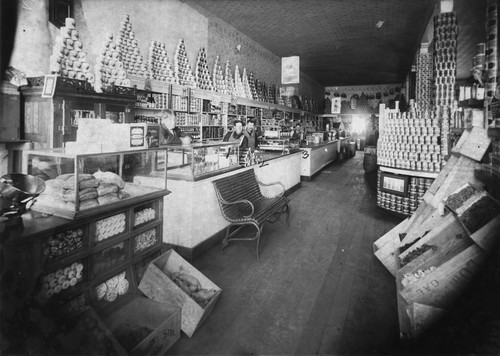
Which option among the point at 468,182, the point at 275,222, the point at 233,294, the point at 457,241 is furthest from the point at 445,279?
the point at 275,222

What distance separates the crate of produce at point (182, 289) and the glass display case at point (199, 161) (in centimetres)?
114

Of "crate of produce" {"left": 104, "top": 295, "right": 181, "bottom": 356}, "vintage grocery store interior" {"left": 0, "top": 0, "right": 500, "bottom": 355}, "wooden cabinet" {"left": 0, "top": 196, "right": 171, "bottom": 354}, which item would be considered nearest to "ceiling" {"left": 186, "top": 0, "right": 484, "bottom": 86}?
"vintage grocery store interior" {"left": 0, "top": 0, "right": 500, "bottom": 355}

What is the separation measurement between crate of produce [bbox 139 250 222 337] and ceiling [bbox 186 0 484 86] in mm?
6952

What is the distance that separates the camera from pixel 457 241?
2496 millimetres

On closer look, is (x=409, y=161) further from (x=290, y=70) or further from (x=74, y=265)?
(x=290, y=70)

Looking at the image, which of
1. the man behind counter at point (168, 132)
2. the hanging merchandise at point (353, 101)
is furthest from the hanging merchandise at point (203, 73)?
the hanging merchandise at point (353, 101)

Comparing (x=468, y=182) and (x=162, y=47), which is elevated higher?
(x=162, y=47)

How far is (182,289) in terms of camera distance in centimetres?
240

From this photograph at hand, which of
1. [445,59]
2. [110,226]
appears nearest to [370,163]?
[445,59]

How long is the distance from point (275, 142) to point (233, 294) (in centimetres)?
531

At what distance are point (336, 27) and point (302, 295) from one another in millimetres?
8632

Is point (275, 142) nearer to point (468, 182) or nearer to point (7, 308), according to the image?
point (468, 182)

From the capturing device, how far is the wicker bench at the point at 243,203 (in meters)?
3.70

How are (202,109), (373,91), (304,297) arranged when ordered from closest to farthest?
(304,297) < (202,109) < (373,91)
